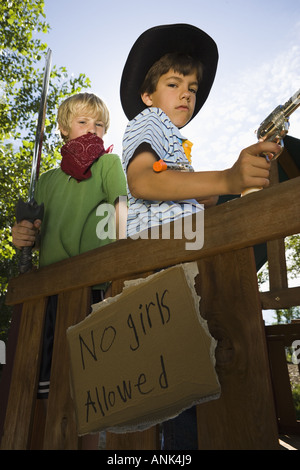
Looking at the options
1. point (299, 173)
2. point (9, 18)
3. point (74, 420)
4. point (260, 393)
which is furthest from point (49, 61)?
point (9, 18)

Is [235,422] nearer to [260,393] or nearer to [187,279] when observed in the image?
[260,393]

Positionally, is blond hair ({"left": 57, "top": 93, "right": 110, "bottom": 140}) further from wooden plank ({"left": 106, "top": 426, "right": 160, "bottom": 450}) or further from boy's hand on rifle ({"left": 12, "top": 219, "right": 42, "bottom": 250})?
wooden plank ({"left": 106, "top": 426, "right": 160, "bottom": 450})

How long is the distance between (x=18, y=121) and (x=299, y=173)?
9.28 meters

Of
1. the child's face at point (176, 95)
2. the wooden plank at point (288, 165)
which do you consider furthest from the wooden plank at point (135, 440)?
the wooden plank at point (288, 165)

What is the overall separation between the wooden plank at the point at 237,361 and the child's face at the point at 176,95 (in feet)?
2.74

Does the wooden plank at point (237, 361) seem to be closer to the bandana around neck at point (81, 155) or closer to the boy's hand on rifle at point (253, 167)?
the boy's hand on rifle at point (253, 167)

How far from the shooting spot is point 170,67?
69.7 inches

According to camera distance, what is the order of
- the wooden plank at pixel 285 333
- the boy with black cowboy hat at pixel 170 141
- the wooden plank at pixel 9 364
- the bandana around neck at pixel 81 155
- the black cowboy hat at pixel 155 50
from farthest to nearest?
the wooden plank at pixel 285 333, the bandana around neck at pixel 81 155, the black cowboy hat at pixel 155 50, the wooden plank at pixel 9 364, the boy with black cowboy hat at pixel 170 141

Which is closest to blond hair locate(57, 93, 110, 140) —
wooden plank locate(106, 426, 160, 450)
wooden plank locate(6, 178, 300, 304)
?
wooden plank locate(6, 178, 300, 304)

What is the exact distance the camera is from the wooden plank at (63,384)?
3.97ft

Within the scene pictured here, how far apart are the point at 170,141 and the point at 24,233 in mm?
752

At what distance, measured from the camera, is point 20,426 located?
135 cm

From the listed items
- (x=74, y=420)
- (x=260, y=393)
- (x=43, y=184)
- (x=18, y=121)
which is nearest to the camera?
(x=260, y=393)

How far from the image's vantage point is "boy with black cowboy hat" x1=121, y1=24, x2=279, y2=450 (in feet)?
3.76
